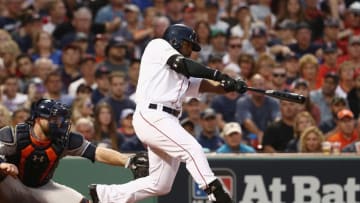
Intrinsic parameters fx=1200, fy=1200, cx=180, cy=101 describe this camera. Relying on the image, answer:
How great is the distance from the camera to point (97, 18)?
17266mm

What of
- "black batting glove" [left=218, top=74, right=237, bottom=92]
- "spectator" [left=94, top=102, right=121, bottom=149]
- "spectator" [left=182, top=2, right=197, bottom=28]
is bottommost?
"spectator" [left=94, top=102, right=121, bottom=149]

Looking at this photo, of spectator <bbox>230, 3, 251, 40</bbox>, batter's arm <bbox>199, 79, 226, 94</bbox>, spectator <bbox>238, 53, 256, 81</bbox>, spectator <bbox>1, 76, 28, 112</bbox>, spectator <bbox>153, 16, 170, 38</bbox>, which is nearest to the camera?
batter's arm <bbox>199, 79, 226, 94</bbox>

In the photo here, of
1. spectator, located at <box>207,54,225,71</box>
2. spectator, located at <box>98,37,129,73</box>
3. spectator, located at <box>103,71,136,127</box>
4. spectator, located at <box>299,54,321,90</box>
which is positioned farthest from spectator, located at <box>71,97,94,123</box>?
spectator, located at <box>299,54,321,90</box>

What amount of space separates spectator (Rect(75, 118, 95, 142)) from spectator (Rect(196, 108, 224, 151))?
125cm

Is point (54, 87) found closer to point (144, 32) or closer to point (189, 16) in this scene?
point (144, 32)

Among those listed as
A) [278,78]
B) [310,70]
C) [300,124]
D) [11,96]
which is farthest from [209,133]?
[11,96]

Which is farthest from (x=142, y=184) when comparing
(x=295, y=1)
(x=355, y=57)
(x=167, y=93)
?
(x=295, y=1)

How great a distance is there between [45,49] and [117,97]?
5.84ft

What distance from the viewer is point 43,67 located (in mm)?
15375

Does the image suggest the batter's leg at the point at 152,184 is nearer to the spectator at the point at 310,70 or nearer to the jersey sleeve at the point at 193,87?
the jersey sleeve at the point at 193,87

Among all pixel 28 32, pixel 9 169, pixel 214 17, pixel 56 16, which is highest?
pixel 214 17

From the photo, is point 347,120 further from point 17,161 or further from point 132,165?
point 17,161

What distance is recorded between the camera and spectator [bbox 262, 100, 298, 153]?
13.6 meters

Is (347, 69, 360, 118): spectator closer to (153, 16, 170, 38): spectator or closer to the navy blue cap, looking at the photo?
the navy blue cap
